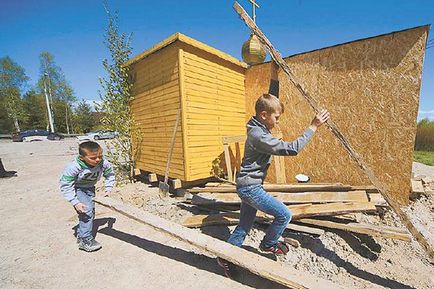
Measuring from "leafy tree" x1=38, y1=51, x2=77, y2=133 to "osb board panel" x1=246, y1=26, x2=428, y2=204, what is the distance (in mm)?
48102

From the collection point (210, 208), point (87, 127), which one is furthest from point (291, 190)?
point (87, 127)

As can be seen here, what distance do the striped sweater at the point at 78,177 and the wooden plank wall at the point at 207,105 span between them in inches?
102

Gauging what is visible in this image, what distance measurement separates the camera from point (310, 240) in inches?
146

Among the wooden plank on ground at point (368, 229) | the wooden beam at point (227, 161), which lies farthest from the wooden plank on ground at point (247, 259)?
the wooden beam at point (227, 161)

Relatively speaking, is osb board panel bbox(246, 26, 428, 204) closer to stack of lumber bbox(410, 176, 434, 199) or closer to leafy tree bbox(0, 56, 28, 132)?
stack of lumber bbox(410, 176, 434, 199)

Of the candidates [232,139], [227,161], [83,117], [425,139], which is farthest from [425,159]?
[83,117]

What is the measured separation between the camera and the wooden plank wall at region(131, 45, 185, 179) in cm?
629

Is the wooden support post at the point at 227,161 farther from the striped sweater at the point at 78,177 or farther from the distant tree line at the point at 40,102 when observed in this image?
the distant tree line at the point at 40,102

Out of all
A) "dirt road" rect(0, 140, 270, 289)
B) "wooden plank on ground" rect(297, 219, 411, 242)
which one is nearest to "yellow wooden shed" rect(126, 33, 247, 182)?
"dirt road" rect(0, 140, 270, 289)

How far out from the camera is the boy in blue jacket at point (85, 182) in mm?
3330

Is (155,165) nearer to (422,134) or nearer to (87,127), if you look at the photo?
(422,134)

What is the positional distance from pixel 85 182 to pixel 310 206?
3860 mm

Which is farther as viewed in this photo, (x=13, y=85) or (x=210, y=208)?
(x=13, y=85)

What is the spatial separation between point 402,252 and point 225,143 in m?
4.59
